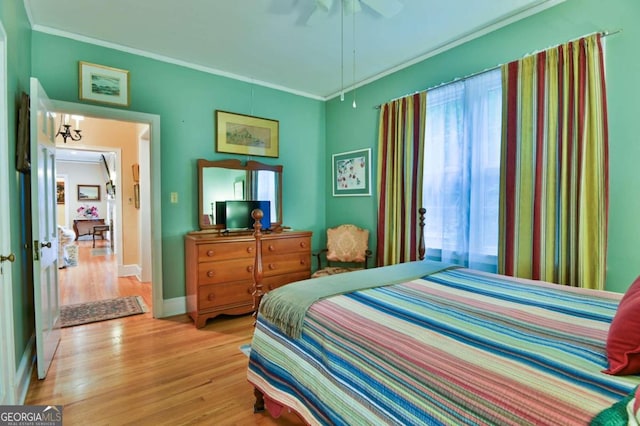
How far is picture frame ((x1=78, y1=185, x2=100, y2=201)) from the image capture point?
10366 mm

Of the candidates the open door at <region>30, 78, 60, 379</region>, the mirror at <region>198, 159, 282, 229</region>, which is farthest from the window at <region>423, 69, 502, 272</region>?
the open door at <region>30, 78, 60, 379</region>

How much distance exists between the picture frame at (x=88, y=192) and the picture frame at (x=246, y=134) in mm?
9559

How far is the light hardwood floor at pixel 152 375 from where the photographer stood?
69.6 inches

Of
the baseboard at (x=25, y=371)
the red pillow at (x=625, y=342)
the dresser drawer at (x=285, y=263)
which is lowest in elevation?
the baseboard at (x=25, y=371)

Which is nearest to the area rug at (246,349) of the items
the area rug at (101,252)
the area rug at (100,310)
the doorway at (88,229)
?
the area rug at (100,310)

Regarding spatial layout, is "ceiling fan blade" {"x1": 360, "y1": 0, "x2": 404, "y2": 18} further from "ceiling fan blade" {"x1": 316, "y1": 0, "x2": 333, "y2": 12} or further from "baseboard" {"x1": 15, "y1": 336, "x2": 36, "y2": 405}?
"baseboard" {"x1": 15, "y1": 336, "x2": 36, "y2": 405}

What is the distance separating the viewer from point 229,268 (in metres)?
3.17

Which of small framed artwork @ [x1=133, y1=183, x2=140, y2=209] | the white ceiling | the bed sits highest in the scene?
the white ceiling

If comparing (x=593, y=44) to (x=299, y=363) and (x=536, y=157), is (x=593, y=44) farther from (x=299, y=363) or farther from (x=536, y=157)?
(x=299, y=363)

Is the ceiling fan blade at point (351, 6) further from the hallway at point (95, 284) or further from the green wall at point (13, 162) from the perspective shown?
the hallway at point (95, 284)

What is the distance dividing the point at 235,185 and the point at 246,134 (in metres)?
0.64

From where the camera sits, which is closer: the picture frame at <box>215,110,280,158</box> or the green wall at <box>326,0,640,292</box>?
the green wall at <box>326,0,640,292</box>

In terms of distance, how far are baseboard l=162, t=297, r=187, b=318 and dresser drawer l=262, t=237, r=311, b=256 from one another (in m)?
1.04

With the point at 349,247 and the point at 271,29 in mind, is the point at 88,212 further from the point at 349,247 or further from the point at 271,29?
the point at 271,29
